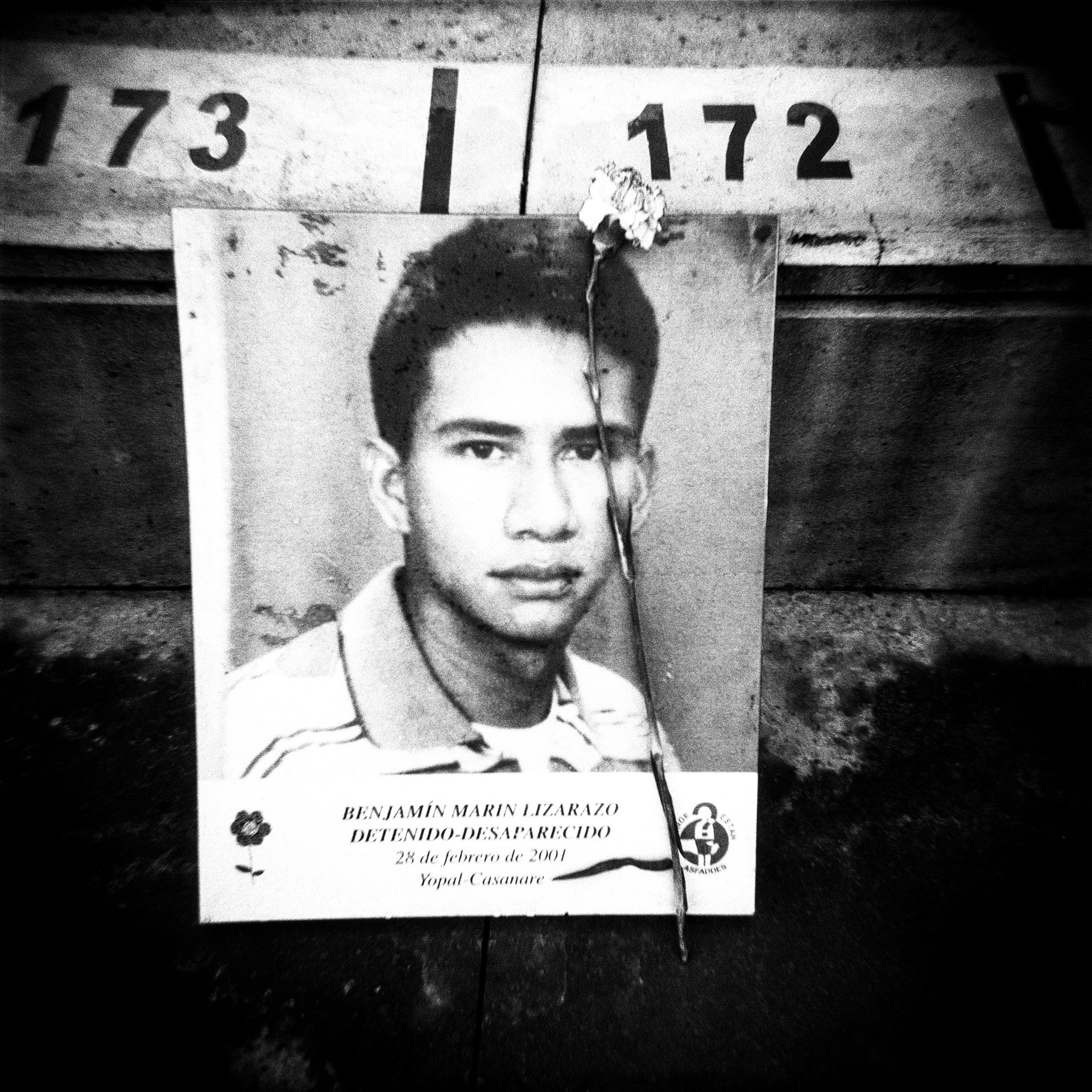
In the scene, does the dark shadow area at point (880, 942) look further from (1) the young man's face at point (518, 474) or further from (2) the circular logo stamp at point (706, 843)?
(1) the young man's face at point (518, 474)

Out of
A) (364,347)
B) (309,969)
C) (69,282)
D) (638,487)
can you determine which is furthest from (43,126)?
(309,969)

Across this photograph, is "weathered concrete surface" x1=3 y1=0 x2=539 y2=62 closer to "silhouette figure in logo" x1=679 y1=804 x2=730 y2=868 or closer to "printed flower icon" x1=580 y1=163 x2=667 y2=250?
"printed flower icon" x1=580 y1=163 x2=667 y2=250

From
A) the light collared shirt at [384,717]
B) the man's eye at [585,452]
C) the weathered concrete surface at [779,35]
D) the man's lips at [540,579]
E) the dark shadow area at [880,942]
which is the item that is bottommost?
the dark shadow area at [880,942]

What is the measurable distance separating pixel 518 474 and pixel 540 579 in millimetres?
95

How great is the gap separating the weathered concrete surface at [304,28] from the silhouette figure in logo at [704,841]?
29.0 inches

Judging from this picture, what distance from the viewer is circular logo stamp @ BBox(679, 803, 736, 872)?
2.04 ft

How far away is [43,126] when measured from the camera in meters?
0.62

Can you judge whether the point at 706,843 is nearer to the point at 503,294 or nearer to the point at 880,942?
the point at 880,942

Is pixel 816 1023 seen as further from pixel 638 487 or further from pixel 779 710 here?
pixel 638 487

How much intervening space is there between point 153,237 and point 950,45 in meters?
0.76

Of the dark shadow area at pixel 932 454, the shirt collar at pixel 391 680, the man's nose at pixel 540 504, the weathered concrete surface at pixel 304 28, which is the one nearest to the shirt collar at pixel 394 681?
the shirt collar at pixel 391 680

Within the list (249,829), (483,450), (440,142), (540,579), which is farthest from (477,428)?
(249,829)

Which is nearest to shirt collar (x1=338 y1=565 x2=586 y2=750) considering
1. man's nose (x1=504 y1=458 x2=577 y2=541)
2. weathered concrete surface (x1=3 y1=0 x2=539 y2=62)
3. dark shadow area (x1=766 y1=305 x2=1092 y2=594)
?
man's nose (x1=504 y1=458 x2=577 y2=541)

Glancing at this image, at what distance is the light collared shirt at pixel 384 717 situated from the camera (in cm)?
62
